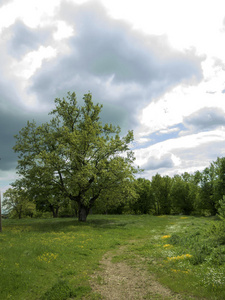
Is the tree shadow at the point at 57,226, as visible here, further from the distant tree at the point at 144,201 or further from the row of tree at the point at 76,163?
the distant tree at the point at 144,201

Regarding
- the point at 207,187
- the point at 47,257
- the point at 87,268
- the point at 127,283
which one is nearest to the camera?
the point at 127,283

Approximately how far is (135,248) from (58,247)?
6730 mm

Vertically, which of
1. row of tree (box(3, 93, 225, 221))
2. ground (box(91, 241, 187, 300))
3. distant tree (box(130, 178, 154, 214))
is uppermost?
row of tree (box(3, 93, 225, 221))

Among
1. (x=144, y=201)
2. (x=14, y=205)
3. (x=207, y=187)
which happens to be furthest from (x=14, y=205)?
(x=207, y=187)

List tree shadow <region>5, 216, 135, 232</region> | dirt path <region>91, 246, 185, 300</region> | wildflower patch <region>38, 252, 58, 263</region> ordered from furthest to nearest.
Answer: tree shadow <region>5, 216, 135, 232</region>
wildflower patch <region>38, 252, 58, 263</region>
dirt path <region>91, 246, 185, 300</region>

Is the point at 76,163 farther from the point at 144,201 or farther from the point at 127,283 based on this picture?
the point at 144,201

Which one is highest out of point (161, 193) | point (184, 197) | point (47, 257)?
point (47, 257)

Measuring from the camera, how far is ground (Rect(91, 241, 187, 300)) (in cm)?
925

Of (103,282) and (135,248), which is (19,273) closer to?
(103,282)

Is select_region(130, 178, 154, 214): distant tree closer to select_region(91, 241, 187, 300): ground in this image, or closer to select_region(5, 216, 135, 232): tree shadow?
select_region(5, 216, 135, 232): tree shadow

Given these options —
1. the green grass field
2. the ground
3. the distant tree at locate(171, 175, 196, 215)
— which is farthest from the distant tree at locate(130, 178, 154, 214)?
the ground

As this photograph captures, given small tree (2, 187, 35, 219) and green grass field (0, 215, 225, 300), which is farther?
small tree (2, 187, 35, 219)

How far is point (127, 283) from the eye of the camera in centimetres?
1074

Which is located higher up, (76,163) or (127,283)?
(76,163)
